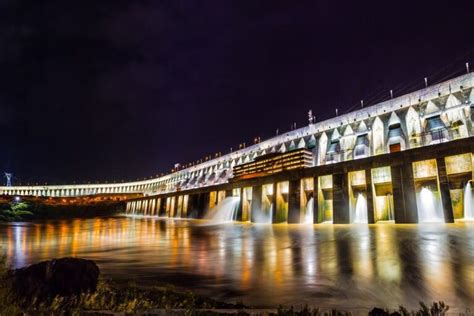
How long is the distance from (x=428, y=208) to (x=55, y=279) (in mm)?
26995

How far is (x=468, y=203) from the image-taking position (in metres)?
24.3

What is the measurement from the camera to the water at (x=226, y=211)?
46.3m

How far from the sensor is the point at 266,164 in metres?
52.7

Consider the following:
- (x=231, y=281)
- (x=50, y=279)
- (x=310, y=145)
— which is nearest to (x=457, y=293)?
(x=231, y=281)

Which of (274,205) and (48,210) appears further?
(48,210)

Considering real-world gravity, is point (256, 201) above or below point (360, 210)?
above

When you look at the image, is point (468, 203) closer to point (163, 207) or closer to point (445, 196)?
point (445, 196)

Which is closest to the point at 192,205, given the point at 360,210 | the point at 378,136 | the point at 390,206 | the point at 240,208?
the point at 240,208

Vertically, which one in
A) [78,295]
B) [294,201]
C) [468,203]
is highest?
[294,201]

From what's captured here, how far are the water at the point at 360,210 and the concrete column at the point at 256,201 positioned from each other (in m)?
13.2

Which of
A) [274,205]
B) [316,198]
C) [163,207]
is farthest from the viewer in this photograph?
[163,207]

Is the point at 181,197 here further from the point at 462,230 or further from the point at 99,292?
the point at 99,292

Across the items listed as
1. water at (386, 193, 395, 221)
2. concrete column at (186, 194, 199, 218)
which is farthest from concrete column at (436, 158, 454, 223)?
concrete column at (186, 194, 199, 218)

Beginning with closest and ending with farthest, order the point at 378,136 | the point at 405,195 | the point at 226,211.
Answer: the point at 405,195, the point at 226,211, the point at 378,136
